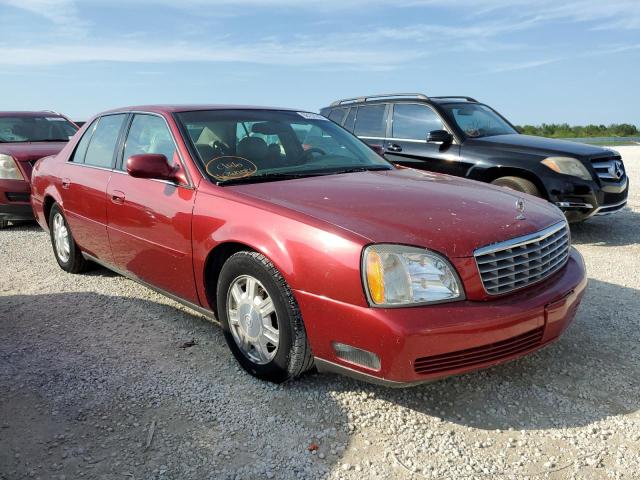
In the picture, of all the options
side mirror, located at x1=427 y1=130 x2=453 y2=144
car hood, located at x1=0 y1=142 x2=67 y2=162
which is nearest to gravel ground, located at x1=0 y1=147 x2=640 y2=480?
side mirror, located at x1=427 y1=130 x2=453 y2=144

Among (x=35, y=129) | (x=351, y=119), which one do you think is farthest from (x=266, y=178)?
(x=35, y=129)

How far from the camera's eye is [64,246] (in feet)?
17.7

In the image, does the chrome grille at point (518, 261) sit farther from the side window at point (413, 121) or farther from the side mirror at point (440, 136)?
the side window at point (413, 121)

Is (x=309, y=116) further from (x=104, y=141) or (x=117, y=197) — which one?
(x=104, y=141)

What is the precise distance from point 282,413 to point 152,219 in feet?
5.32

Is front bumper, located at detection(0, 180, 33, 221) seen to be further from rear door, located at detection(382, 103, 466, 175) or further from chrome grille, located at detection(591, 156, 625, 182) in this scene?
chrome grille, located at detection(591, 156, 625, 182)

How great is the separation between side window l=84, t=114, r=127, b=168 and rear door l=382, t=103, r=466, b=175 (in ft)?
13.1

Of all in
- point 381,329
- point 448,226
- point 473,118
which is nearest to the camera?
point 381,329

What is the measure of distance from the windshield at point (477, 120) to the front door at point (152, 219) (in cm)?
452

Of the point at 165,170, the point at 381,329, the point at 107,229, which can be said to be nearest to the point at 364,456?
the point at 381,329

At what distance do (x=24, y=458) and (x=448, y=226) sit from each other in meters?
2.21

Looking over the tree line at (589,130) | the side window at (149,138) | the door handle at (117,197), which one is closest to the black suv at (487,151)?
the side window at (149,138)

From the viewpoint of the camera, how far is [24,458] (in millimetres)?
2531

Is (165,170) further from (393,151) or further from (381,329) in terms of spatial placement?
(393,151)
